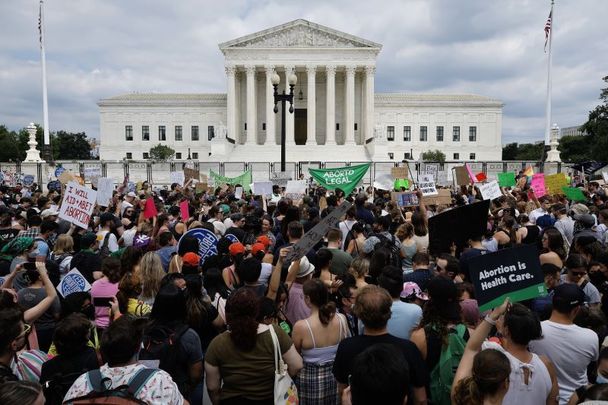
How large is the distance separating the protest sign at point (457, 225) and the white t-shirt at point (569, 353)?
2923 mm

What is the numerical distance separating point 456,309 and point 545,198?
10377mm

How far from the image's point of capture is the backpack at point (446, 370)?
379cm

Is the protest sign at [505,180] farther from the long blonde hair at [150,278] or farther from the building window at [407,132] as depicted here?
the building window at [407,132]

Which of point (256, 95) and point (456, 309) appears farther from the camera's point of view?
point (256, 95)

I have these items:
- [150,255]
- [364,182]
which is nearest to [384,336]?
[150,255]

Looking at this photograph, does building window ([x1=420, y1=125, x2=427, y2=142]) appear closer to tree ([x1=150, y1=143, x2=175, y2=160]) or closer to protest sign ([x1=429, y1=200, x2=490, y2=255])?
tree ([x1=150, y1=143, x2=175, y2=160])

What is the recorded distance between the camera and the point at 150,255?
18.1 feet

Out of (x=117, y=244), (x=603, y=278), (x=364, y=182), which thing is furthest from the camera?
(x=364, y=182)

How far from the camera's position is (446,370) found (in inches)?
149

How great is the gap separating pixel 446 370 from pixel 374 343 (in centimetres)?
70

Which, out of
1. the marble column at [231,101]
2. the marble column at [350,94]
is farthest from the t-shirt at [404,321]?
the marble column at [231,101]

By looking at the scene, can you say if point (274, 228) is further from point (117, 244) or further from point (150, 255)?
point (150, 255)

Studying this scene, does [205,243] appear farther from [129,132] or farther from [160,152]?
[129,132]

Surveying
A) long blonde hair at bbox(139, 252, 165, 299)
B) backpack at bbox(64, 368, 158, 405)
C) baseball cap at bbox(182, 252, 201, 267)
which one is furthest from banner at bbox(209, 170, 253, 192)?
backpack at bbox(64, 368, 158, 405)
